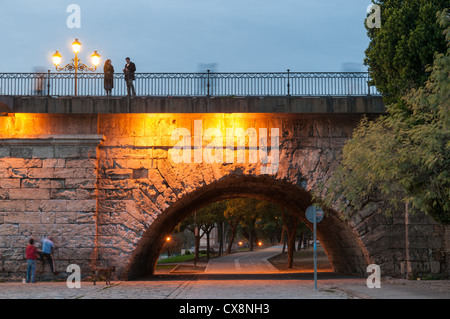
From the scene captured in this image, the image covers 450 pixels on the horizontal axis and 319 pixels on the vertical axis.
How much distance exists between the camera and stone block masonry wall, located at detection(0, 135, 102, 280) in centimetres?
1822

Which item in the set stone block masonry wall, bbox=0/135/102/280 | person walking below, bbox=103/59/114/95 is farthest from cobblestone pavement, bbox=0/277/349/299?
person walking below, bbox=103/59/114/95

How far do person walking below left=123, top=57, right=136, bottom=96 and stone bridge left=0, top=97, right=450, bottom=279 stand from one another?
896mm

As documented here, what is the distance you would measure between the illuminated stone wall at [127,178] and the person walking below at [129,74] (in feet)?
2.98

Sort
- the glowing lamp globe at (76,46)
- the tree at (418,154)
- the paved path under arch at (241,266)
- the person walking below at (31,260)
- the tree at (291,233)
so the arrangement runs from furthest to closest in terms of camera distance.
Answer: the tree at (291,233)
the paved path under arch at (241,266)
the glowing lamp globe at (76,46)
the person walking below at (31,260)
the tree at (418,154)

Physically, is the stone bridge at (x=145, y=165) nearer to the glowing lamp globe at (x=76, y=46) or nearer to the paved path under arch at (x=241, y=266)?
the glowing lamp globe at (x=76, y=46)

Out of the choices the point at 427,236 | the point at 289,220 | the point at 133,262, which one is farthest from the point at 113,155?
the point at 289,220

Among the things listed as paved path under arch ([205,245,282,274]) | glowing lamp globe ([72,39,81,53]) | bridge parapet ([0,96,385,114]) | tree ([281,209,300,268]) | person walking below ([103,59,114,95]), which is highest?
glowing lamp globe ([72,39,81,53])

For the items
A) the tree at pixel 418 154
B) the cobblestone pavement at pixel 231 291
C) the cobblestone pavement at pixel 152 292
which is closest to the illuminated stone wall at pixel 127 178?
the cobblestone pavement at pixel 231 291

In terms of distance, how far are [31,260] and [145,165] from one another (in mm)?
4215

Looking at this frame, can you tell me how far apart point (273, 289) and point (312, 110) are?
18.8 ft

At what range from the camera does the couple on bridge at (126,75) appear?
19406mm

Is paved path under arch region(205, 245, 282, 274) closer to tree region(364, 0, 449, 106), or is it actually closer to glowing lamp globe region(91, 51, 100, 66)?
glowing lamp globe region(91, 51, 100, 66)

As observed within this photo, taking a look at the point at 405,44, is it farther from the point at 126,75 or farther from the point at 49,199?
the point at 49,199
